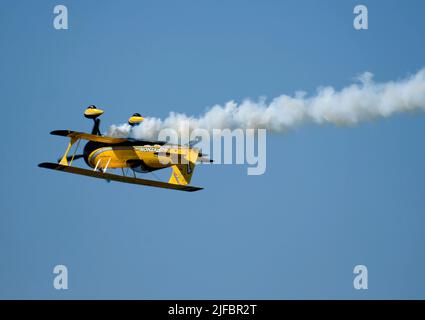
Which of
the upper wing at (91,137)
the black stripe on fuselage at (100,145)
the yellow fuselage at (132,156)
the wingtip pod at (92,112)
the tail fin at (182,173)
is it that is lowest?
the tail fin at (182,173)

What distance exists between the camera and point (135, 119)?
4550 centimetres

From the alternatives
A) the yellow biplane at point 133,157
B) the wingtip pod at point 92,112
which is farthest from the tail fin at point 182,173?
the wingtip pod at point 92,112

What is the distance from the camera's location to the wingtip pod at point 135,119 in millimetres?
45469

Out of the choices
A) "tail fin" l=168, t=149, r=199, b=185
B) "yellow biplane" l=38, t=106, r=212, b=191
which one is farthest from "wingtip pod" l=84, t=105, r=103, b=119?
"tail fin" l=168, t=149, r=199, b=185

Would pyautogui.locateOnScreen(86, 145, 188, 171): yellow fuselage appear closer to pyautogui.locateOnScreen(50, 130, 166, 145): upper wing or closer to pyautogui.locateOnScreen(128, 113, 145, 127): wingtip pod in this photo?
pyautogui.locateOnScreen(50, 130, 166, 145): upper wing

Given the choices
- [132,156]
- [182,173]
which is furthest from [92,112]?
[182,173]

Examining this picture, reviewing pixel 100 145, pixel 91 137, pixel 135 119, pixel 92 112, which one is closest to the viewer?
pixel 135 119

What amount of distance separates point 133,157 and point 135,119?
79.3 inches

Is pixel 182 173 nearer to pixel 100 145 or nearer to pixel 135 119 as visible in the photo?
pixel 135 119

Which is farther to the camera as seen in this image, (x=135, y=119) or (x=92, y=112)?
(x=92, y=112)

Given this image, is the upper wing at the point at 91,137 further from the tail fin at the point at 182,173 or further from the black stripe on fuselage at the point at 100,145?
the tail fin at the point at 182,173

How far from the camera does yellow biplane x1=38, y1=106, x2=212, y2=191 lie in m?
45.7
